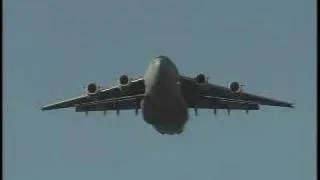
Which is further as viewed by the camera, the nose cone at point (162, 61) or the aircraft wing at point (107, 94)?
the aircraft wing at point (107, 94)

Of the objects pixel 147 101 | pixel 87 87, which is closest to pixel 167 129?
pixel 147 101

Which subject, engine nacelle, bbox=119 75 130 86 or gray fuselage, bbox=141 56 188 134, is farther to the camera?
engine nacelle, bbox=119 75 130 86

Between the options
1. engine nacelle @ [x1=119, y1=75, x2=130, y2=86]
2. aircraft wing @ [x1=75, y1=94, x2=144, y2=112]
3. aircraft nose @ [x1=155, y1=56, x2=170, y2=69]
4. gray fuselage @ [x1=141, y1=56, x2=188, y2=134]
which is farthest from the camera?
aircraft wing @ [x1=75, y1=94, x2=144, y2=112]

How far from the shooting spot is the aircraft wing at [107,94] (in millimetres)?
32625

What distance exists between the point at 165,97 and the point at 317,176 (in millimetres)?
13344

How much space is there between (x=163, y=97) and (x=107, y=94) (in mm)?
5446

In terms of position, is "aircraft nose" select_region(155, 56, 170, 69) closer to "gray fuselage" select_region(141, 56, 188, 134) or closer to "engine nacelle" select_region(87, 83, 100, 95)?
"gray fuselage" select_region(141, 56, 188, 134)

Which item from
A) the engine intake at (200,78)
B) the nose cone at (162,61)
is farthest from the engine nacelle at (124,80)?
the engine intake at (200,78)

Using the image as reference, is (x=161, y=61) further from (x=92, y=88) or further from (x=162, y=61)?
(x=92, y=88)

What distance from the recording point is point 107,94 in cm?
3381

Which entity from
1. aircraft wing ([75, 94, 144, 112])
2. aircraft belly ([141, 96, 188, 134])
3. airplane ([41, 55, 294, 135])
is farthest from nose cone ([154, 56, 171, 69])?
aircraft wing ([75, 94, 144, 112])

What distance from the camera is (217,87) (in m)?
33.4

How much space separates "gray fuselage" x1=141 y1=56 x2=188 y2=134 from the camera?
2888cm

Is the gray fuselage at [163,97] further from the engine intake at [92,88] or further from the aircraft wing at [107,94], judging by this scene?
the engine intake at [92,88]
